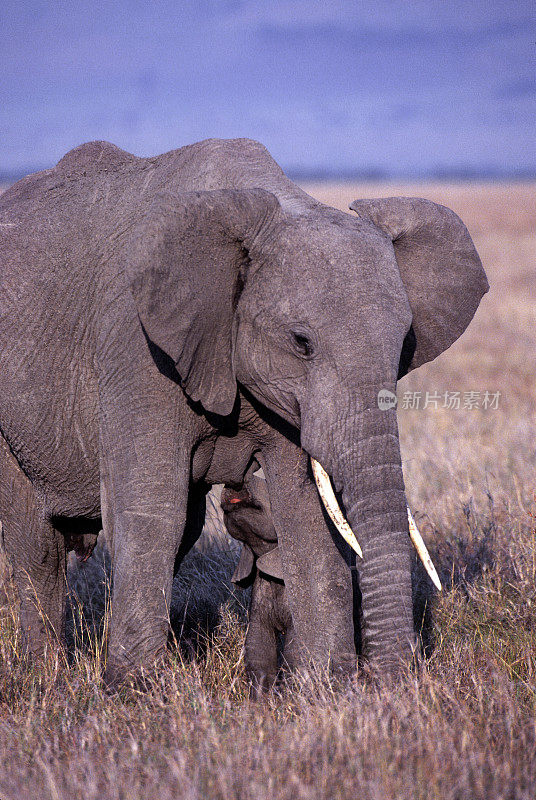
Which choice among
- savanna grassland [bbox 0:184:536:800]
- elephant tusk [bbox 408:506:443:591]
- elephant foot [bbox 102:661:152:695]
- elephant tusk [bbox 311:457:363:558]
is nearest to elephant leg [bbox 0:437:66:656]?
savanna grassland [bbox 0:184:536:800]

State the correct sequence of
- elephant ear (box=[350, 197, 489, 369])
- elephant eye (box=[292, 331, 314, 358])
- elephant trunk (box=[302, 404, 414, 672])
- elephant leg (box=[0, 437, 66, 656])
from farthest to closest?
elephant leg (box=[0, 437, 66, 656])
elephant ear (box=[350, 197, 489, 369])
elephant eye (box=[292, 331, 314, 358])
elephant trunk (box=[302, 404, 414, 672])

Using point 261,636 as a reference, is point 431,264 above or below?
above

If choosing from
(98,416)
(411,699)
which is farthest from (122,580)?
(411,699)

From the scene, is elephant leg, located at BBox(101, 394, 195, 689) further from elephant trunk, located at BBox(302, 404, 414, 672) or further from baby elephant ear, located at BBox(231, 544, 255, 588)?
baby elephant ear, located at BBox(231, 544, 255, 588)

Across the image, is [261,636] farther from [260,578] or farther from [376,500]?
[376,500]

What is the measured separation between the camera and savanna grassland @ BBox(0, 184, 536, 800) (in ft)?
9.09

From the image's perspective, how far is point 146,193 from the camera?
4.01 metres

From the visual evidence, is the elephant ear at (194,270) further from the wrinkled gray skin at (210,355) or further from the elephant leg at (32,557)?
the elephant leg at (32,557)

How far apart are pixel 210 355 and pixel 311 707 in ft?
4.42

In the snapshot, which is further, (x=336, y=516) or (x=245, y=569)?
(x=245, y=569)

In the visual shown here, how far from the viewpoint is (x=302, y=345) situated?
11.3ft

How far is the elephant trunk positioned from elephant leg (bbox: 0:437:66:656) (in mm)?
1954

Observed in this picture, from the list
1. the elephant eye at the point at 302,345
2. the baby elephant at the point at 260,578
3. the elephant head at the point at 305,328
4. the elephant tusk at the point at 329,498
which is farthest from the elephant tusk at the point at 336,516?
the baby elephant at the point at 260,578

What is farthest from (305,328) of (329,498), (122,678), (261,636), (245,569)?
(261,636)
